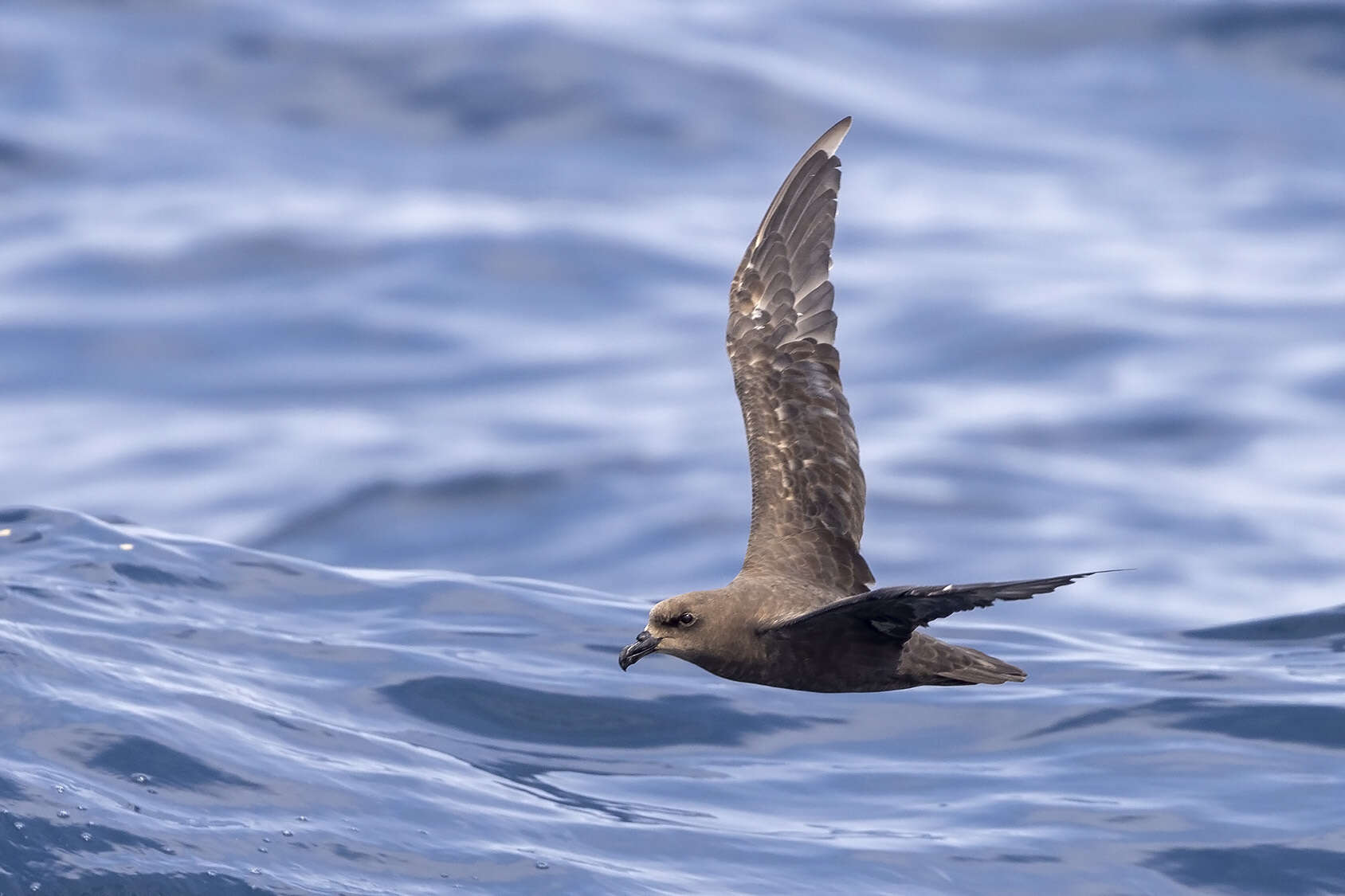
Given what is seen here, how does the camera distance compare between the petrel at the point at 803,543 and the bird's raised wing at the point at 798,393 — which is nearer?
the petrel at the point at 803,543

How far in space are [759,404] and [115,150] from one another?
19.5 m

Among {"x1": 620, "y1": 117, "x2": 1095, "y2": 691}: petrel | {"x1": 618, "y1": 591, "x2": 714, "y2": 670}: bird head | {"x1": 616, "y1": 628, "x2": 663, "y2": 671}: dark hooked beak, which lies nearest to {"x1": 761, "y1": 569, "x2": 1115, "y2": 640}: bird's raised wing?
{"x1": 620, "y1": 117, "x2": 1095, "y2": 691}: petrel

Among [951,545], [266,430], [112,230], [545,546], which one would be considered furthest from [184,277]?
[951,545]

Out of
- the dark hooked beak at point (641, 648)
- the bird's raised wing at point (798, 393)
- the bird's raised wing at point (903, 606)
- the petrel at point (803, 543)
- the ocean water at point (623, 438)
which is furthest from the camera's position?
the ocean water at point (623, 438)

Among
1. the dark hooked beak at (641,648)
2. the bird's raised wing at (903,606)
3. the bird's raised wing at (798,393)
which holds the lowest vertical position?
the dark hooked beak at (641,648)

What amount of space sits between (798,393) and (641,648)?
2.09 m

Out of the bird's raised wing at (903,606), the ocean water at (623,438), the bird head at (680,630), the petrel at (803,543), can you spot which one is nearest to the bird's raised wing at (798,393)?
the petrel at (803,543)

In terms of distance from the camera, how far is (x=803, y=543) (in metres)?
8.73

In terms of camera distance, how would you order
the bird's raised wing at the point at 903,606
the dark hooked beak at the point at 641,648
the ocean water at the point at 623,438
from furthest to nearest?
the ocean water at the point at 623,438 → the dark hooked beak at the point at 641,648 → the bird's raised wing at the point at 903,606

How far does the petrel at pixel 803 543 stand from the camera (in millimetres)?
7543

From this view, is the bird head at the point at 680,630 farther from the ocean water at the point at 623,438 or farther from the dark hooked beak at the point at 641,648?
the ocean water at the point at 623,438

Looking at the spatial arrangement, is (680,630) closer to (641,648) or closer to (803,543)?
(641,648)

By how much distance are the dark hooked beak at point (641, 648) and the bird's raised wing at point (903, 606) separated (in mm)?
511

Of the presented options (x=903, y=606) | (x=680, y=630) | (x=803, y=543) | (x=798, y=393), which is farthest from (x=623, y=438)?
(x=903, y=606)
